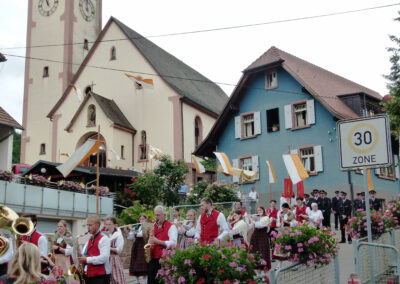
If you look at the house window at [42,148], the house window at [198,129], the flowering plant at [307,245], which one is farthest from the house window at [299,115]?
the house window at [42,148]

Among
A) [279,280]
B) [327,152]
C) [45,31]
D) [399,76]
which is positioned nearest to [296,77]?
[327,152]

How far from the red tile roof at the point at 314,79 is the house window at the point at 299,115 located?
3.99 ft

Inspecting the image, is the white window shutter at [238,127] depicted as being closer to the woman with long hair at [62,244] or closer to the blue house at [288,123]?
the blue house at [288,123]

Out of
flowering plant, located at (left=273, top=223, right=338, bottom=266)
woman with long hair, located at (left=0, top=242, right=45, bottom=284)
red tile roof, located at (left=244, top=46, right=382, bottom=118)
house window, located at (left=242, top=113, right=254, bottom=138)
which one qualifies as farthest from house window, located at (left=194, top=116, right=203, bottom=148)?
woman with long hair, located at (left=0, top=242, right=45, bottom=284)

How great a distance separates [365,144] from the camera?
25.2ft

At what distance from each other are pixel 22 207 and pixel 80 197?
3.44 m

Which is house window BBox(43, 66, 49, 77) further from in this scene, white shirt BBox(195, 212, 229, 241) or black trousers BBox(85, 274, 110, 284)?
black trousers BBox(85, 274, 110, 284)

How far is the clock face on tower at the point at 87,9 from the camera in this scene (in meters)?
45.6

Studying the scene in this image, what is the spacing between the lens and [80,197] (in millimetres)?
23734

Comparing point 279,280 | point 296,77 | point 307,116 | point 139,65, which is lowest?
point 279,280

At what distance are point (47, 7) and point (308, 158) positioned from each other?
94.7 ft

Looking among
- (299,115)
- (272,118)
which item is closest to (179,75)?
(272,118)

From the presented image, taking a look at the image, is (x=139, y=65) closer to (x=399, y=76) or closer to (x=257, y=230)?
(x=399, y=76)

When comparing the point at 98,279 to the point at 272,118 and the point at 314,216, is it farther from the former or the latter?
the point at 272,118
